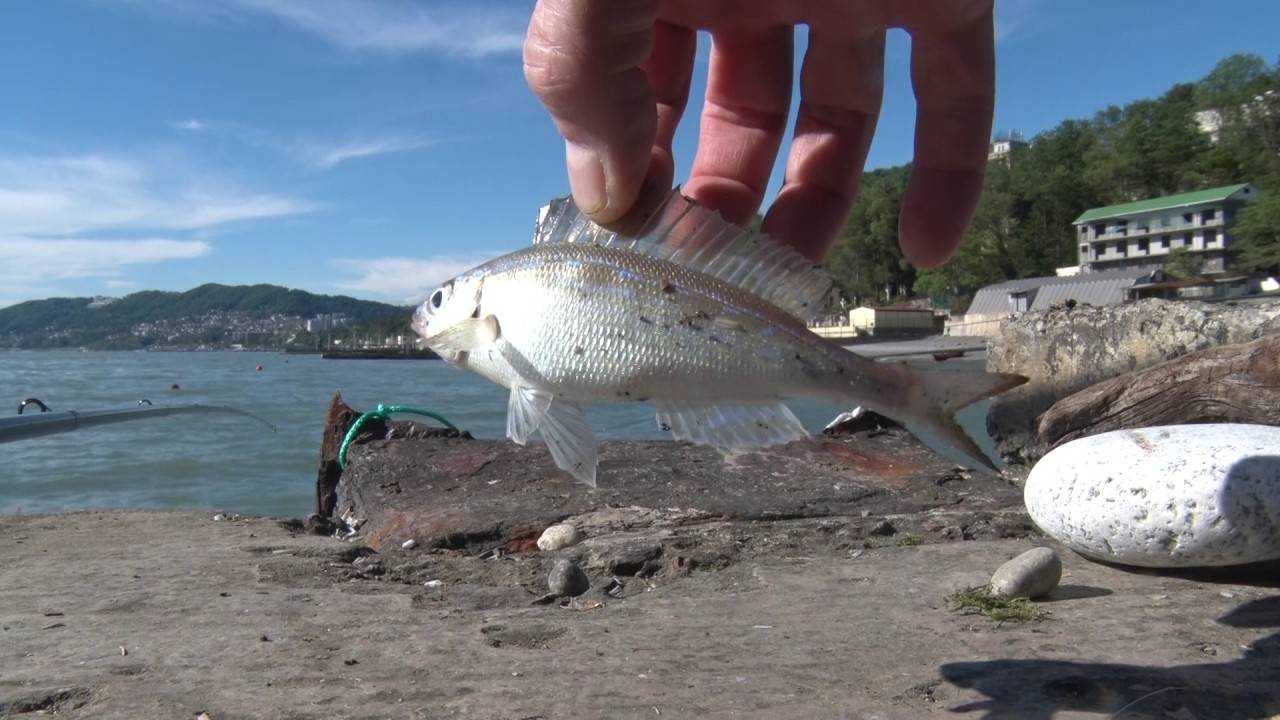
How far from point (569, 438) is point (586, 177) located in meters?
0.64

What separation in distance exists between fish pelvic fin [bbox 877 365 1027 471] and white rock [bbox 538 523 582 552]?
224 inches

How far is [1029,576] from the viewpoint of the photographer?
5566mm

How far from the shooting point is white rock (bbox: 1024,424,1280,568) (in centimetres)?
566

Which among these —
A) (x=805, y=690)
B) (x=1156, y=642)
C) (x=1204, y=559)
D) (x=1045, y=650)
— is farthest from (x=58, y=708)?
(x=1204, y=559)

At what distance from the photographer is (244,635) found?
5.29 meters

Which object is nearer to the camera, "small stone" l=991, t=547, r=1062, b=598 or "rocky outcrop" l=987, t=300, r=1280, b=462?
"small stone" l=991, t=547, r=1062, b=598

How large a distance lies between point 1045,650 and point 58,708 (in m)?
5.09

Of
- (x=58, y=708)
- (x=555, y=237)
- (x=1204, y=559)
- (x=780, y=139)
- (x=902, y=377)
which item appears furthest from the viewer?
(x=1204, y=559)

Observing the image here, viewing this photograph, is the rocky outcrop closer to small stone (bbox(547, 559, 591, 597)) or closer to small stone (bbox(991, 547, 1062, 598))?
small stone (bbox(991, 547, 1062, 598))

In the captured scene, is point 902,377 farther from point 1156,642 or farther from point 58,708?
point 58,708

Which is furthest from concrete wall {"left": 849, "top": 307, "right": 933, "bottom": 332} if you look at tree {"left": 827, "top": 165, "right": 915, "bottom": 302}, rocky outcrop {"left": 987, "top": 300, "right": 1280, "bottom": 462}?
rocky outcrop {"left": 987, "top": 300, "right": 1280, "bottom": 462}

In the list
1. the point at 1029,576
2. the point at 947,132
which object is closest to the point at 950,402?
the point at 947,132

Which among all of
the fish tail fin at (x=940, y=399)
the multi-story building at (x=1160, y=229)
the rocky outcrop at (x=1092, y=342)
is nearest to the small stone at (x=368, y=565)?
the fish tail fin at (x=940, y=399)

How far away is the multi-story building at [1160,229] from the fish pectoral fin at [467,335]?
272 feet
